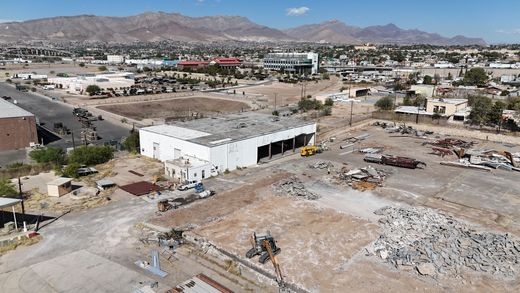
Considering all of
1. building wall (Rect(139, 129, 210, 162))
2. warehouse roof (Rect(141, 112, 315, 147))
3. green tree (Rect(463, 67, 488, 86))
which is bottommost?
building wall (Rect(139, 129, 210, 162))

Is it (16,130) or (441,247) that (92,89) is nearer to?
(16,130)

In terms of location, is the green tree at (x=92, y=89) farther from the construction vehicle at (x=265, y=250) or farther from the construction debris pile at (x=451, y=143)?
the construction vehicle at (x=265, y=250)

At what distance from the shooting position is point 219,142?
1332 inches

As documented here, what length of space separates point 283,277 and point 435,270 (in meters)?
7.33

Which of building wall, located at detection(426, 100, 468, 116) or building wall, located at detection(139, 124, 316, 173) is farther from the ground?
building wall, located at detection(426, 100, 468, 116)

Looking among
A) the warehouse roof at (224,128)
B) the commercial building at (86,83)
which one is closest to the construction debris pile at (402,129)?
the warehouse roof at (224,128)

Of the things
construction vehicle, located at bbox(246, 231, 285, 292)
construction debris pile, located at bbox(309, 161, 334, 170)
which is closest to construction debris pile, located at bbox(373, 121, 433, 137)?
construction debris pile, located at bbox(309, 161, 334, 170)

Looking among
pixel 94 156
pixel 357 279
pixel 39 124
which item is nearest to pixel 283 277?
pixel 357 279

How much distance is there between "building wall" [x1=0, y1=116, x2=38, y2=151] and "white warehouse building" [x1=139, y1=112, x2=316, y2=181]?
14.3 m

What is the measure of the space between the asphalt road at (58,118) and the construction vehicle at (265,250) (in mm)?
32276

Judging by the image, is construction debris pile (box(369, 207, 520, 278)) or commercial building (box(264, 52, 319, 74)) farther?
commercial building (box(264, 52, 319, 74))

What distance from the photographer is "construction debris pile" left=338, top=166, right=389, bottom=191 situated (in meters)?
30.5

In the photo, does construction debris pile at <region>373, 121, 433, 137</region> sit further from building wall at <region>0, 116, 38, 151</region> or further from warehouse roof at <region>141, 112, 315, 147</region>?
building wall at <region>0, 116, 38, 151</region>

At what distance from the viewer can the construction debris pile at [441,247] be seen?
62.8 feet
